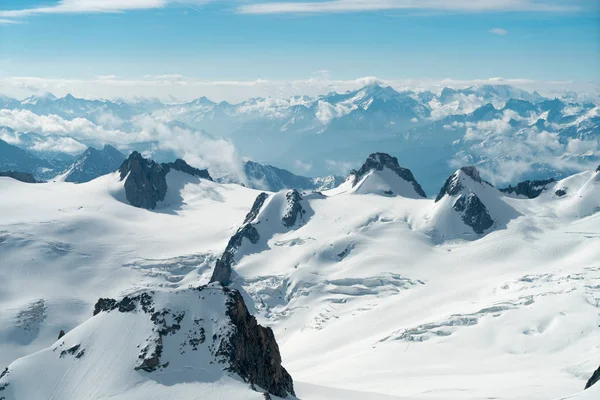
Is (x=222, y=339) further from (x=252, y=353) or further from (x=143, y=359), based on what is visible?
(x=143, y=359)

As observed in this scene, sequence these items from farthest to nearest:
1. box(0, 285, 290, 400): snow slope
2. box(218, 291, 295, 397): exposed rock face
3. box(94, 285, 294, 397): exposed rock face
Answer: box(218, 291, 295, 397): exposed rock face
box(94, 285, 294, 397): exposed rock face
box(0, 285, 290, 400): snow slope

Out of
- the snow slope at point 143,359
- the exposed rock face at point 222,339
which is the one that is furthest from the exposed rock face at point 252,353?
the snow slope at point 143,359

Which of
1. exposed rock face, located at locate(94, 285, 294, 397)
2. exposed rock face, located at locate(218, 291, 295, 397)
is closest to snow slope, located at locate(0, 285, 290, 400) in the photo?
exposed rock face, located at locate(94, 285, 294, 397)

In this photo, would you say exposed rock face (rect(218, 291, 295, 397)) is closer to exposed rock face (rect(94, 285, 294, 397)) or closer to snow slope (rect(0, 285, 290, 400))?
exposed rock face (rect(94, 285, 294, 397))

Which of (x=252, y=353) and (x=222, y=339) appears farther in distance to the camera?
(x=252, y=353)

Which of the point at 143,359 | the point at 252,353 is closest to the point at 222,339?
the point at 252,353

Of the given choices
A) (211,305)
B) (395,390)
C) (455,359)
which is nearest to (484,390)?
(395,390)

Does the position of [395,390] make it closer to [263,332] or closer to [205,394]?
[263,332]

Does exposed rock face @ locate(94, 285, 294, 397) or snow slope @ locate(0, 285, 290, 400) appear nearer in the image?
snow slope @ locate(0, 285, 290, 400)
